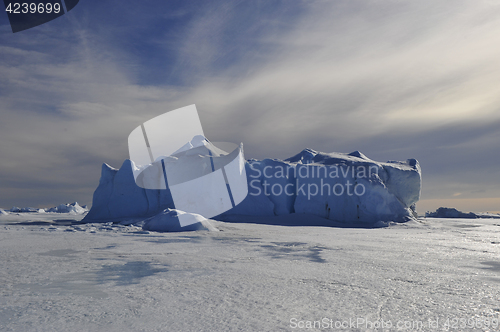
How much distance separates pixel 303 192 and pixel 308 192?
0.25 meters

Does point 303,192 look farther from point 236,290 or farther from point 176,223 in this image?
point 236,290

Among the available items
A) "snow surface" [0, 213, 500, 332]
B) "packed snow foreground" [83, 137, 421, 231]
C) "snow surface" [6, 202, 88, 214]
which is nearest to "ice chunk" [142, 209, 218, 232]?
"snow surface" [0, 213, 500, 332]

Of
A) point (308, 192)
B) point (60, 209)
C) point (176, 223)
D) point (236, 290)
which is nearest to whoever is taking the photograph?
point (236, 290)

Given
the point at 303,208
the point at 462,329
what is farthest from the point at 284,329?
the point at 303,208

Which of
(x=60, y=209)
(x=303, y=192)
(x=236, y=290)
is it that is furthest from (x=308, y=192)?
(x=60, y=209)

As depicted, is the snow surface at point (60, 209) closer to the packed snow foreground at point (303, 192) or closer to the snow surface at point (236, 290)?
the packed snow foreground at point (303, 192)

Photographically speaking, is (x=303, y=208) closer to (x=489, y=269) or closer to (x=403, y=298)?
(x=489, y=269)

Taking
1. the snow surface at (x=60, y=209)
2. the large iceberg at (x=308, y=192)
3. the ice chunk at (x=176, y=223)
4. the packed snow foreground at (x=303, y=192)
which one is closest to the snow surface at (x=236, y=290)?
the ice chunk at (x=176, y=223)

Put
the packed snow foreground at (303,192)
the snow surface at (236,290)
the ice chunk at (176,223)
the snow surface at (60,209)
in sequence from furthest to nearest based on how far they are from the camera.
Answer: the snow surface at (60,209)
the packed snow foreground at (303,192)
the ice chunk at (176,223)
the snow surface at (236,290)

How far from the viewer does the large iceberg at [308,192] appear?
1476 cm

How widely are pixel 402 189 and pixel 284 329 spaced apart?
16490 millimetres

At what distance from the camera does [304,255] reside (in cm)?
477

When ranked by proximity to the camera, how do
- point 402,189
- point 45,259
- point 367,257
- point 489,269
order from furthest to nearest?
point 402,189 → point 367,257 → point 45,259 → point 489,269

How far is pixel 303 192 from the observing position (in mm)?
15461
